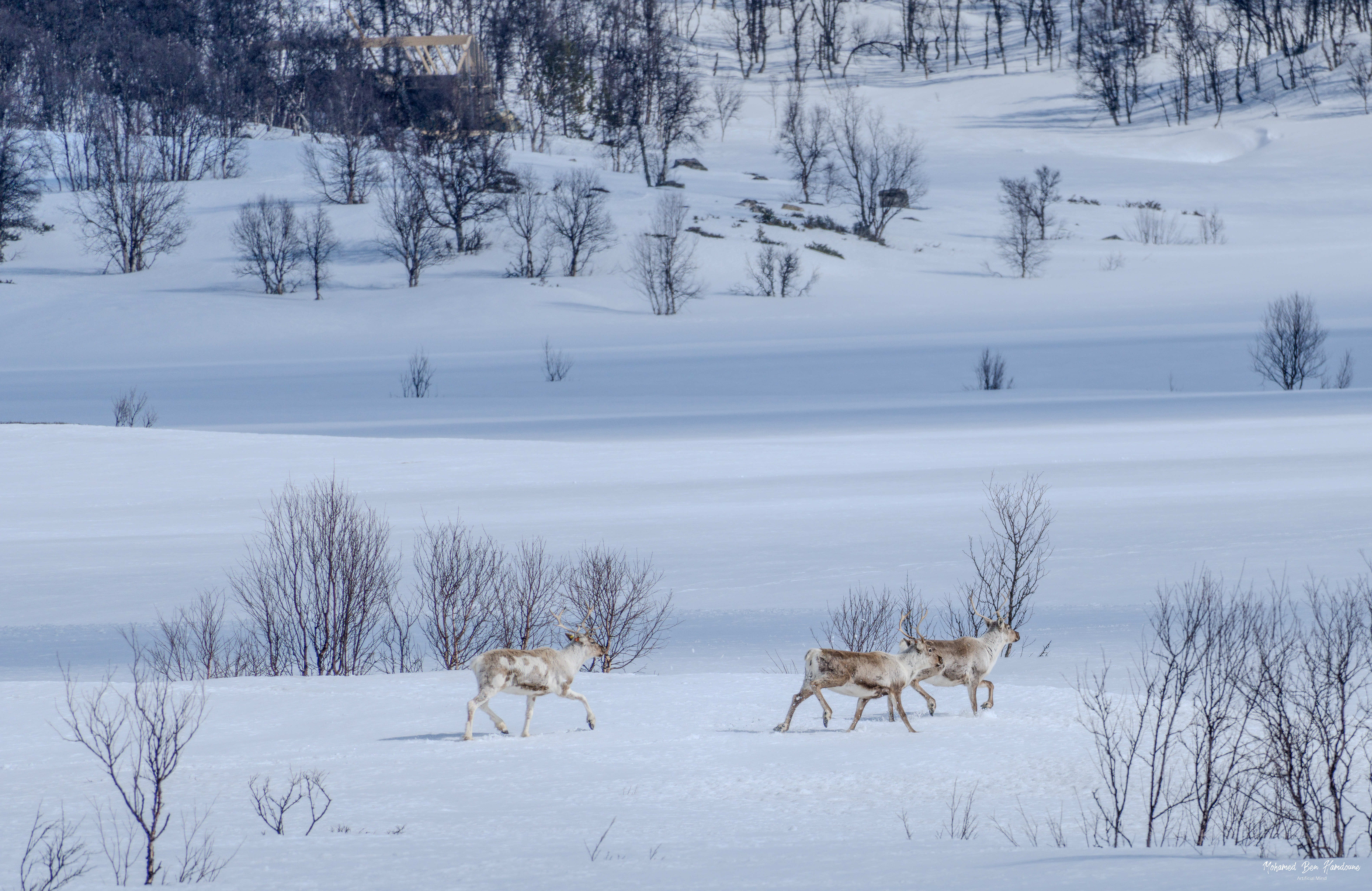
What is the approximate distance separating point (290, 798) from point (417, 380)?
43.6 m

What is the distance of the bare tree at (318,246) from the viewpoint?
237 feet

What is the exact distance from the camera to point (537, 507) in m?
26.4

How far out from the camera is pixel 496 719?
30.3 ft

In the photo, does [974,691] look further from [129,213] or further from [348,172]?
[348,172]

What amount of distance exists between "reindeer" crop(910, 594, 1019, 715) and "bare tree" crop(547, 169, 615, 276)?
6578cm

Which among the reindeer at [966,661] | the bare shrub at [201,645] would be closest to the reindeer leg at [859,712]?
the reindeer at [966,661]

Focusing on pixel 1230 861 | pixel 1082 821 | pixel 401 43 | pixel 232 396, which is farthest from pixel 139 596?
pixel 401 43

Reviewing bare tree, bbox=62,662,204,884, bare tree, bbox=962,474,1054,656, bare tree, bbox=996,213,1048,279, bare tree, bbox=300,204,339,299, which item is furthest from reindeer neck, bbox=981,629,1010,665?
bare tree, bbox=996,213,1048,279

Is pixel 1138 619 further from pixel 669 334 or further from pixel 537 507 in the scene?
pixel 669 334

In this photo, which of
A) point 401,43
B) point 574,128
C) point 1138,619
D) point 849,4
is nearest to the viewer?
point 1138,619

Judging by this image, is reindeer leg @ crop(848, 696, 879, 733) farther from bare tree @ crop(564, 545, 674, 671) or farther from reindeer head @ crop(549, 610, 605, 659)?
bare tree @ crop(564, 545, 674, 671)

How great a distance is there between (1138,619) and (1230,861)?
12.2 metres

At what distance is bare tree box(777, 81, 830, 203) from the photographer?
90125mm

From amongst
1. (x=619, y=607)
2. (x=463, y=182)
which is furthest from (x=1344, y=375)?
(x=463, y=182)
